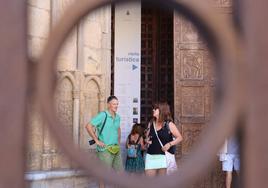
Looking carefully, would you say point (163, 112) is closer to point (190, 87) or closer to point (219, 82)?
point (190, 87)

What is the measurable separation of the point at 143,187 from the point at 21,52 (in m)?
0.20

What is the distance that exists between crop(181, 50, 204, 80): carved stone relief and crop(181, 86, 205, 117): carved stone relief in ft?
0.56

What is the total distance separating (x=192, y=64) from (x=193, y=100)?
0.50m

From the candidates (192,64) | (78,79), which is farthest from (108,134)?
(192,64)

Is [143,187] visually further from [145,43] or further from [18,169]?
[145,43]

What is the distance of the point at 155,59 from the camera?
10.3 metres

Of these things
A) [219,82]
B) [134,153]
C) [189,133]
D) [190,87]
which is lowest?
[134,153]

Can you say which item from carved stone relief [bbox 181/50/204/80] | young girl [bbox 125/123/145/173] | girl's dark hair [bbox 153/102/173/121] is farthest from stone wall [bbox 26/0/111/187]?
carved stone relief [bbox 181/50/204/80]

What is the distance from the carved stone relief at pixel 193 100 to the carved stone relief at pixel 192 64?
17cm

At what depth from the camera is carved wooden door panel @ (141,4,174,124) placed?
404 inches

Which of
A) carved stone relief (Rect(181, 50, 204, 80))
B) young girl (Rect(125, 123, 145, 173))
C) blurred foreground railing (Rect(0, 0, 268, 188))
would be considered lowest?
young girl (Rect(125, 123, 145, 173))

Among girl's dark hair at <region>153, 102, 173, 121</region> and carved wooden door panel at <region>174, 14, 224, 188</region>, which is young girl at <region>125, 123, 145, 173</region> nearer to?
carved wooden door panel at <region>174, 14, 224, 188</region>

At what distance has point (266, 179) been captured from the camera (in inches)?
28.9

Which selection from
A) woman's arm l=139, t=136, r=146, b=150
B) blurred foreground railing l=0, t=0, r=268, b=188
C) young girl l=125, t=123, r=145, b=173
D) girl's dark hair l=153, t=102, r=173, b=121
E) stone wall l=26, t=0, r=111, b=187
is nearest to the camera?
blurred foreground railing l=0, t=0, r=268, b=188
